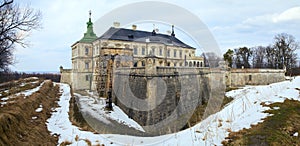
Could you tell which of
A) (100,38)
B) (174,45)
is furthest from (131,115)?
(174,45)

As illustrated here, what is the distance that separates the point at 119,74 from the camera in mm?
15641

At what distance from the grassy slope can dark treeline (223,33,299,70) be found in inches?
1017

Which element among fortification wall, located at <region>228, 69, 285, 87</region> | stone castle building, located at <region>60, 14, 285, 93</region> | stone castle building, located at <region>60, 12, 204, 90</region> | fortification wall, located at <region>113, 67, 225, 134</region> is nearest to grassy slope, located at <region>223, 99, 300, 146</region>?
fortification wall, located at <region>113, 67, 225, 134</region>

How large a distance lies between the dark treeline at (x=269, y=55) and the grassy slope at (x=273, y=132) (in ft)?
84.8

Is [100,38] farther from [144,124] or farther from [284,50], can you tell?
[284,50]

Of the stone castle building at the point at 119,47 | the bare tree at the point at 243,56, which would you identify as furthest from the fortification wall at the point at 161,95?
the bare tree at the point at 243,56

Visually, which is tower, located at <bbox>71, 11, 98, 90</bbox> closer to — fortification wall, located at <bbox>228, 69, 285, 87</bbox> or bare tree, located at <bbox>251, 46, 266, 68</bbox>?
fortification wall, located at <bbox>228, 69, 285, 87</bbox>

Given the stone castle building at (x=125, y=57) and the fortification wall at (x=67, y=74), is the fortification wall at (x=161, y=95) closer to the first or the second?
the stone castle building at (x=125, y=57)

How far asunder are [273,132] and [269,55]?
4173cm

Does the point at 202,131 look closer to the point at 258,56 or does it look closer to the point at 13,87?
the point at 13,87

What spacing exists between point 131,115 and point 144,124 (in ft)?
6.92

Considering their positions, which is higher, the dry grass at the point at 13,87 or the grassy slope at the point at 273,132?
the dry grass at the point at 13,87

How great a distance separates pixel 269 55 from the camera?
1554 inches

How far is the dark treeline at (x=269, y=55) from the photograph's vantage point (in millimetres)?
35375
